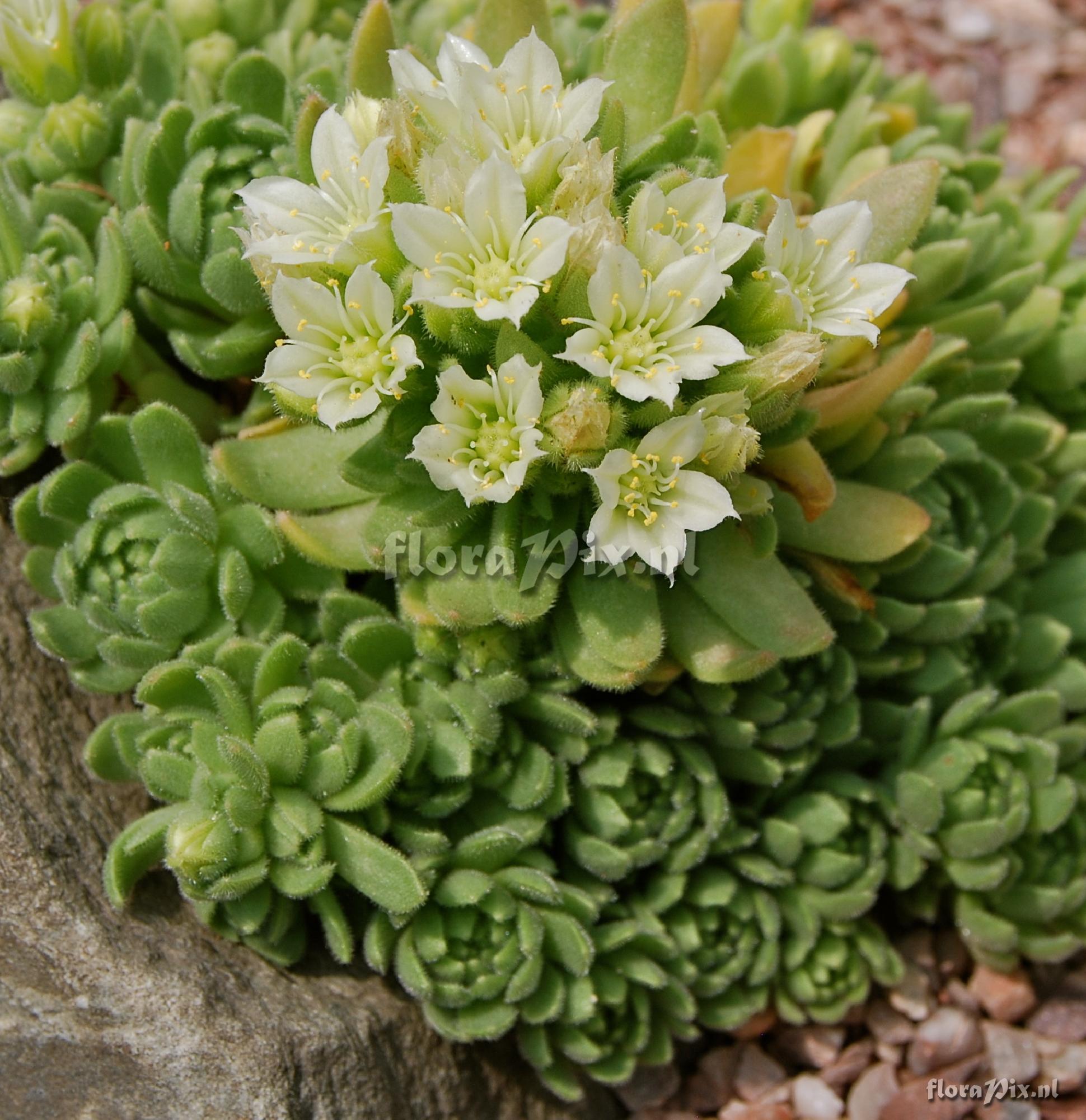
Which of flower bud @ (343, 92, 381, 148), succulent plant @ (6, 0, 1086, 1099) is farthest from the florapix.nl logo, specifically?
flower bud @ (343, 92, 381, 148)

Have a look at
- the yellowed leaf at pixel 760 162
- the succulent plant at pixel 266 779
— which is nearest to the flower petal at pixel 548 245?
the succulent plant at pixel 266 779

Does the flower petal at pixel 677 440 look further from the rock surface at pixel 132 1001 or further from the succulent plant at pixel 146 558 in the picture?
the rock surface at pixel 132 1001

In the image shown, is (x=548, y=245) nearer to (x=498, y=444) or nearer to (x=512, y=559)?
(x=498, y=444)

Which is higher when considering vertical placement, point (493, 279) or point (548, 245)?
point (548, 245)

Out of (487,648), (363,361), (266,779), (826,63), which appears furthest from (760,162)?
(266,779)

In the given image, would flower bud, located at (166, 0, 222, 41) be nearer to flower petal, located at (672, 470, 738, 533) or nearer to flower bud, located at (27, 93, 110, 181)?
flower bud, located at (27, 93, 110, 181)
